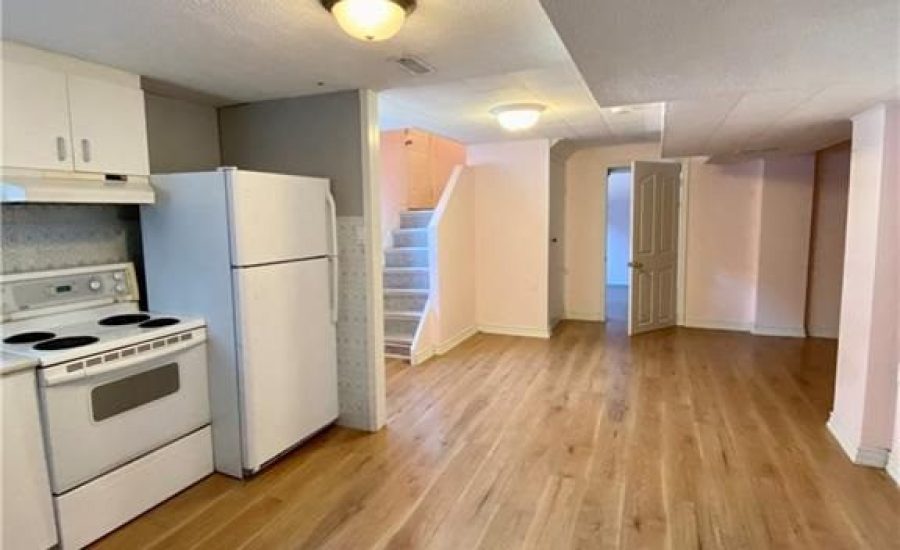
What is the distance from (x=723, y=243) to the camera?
19.6 ft

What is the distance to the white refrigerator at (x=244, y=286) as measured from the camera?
2.59m

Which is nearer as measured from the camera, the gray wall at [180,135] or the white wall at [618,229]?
the gray wall at [180,135]

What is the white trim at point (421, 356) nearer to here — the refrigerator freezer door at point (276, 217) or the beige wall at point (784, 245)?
the refrigerator freezer door at point (276, 217)

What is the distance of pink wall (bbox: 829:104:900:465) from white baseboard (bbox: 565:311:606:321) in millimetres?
3623

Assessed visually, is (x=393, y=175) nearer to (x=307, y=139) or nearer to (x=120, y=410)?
(x=307, y=139)

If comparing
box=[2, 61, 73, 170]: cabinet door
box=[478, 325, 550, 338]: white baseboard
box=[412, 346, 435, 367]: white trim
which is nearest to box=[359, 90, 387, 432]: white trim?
box=[412, 346, 435, 367]: white trim

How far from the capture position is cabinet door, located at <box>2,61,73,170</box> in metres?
2.14

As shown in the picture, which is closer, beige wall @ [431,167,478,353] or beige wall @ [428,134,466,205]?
beige wall @ [431,167,478,353]

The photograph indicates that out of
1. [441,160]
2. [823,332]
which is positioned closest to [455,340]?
[441,160]

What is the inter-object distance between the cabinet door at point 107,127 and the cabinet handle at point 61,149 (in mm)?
48

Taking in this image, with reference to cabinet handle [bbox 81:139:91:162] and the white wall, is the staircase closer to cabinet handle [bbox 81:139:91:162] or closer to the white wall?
cabinet handle [bbox 81:139:91:162]

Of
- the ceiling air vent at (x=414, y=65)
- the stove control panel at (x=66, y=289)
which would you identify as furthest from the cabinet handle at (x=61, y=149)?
the ceiling air vent at (x=414, y=65)

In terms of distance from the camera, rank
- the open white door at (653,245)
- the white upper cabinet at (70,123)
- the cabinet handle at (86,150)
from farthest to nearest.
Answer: the open white door at (653,245) < the cabinet handle at (86,150) < the white upper cabinet at (70,123)

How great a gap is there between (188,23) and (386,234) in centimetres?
417
